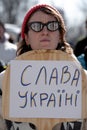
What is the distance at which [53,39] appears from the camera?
12.1 ft

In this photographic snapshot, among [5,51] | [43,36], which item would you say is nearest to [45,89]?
[43,36]

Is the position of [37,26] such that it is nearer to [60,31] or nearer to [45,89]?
[60,31]

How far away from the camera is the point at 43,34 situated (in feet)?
12.1

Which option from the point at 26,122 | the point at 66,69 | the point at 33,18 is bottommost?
the point at 26,122

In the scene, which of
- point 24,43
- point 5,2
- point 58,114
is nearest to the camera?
point 58,114

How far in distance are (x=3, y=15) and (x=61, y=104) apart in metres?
50.2

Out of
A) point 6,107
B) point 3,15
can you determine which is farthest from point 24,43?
point 3,15

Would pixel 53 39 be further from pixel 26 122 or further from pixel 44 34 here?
pixel 26 122

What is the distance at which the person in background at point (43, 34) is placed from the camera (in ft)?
12.0

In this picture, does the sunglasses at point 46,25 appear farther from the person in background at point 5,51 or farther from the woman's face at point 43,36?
the person in background at point 5,51

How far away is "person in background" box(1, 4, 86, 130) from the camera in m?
3.66

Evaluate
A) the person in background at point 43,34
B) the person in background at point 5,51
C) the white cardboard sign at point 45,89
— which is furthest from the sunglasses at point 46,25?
the person in background at point 5,51

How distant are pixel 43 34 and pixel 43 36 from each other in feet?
0.05

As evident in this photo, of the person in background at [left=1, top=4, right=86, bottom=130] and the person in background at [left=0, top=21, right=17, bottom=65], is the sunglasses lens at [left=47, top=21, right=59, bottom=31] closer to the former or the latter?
the person in background at [left=1, top=4, right=86, bottom=130]
